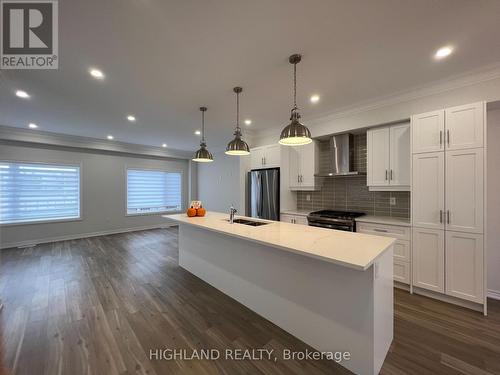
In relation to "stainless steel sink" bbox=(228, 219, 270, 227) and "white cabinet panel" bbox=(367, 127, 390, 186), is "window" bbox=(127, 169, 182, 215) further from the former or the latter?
"white cabinet panel" bbox=(367, 127, 390, 186)

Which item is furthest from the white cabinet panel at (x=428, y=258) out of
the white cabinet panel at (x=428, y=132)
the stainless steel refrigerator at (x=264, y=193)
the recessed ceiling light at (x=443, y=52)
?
the stainless steel refrigerator at (x=264, y=193)

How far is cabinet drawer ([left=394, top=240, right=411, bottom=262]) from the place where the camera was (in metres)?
2.73

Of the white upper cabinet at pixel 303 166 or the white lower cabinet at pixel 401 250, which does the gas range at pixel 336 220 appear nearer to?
the white lower cabinet at pixel 401 250

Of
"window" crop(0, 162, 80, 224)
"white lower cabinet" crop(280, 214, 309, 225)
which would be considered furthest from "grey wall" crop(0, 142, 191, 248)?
"white lower cabinet" crop(280, 214, 309, 225)

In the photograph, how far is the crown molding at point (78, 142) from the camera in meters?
4.67

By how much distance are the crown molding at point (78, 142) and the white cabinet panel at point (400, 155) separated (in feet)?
21.1

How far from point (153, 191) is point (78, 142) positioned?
8.16 ft

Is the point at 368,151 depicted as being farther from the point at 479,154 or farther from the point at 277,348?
the point at 277,348

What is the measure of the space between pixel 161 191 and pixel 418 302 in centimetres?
730

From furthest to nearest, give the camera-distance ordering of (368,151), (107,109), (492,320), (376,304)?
(107,109) → (368,151) → (492,320) → (376,304)

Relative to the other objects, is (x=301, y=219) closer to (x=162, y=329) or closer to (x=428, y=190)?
(x=428, y=190)


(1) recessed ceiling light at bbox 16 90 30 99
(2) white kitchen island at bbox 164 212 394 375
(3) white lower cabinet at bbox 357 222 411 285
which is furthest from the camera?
(1) recessed ceiling light at bbox 16 90 30 99

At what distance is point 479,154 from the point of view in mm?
2262

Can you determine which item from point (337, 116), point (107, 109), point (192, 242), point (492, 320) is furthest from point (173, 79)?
point (492, 320)
